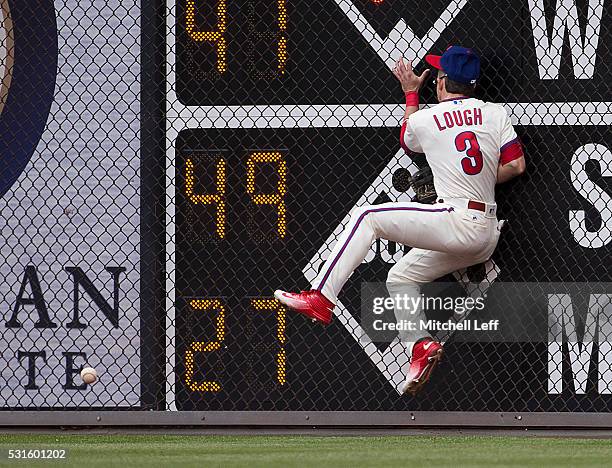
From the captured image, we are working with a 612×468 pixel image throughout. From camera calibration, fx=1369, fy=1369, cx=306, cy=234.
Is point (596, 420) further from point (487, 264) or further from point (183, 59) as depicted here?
point (183, 59)

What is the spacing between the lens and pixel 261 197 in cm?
707

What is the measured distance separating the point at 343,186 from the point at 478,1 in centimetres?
118

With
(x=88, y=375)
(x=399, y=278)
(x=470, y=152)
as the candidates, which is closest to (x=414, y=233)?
(x=399, y=278)

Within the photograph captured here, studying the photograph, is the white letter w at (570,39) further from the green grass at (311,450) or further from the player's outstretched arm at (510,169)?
the green grass at (311,450)

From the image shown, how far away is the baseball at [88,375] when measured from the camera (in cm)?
716

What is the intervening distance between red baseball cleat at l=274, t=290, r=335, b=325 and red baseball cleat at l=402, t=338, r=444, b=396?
487 mm

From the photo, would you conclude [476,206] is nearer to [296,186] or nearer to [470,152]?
[470,152]

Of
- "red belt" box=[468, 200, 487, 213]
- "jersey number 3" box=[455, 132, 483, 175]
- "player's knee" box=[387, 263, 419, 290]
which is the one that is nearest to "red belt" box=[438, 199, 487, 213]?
"red belt" box=[468, 200, 487, 213]

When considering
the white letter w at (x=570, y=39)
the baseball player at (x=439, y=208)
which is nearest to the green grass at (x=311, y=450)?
the baseball player at (x=439, y=208)

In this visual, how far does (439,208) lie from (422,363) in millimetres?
780

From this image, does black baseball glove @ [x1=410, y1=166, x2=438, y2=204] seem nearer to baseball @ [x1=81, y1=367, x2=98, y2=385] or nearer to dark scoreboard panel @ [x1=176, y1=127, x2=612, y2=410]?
dark scoreboard panel @ [x1=176, y1=127, x2=612, y2=410]

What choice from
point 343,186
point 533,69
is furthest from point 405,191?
point 533,69

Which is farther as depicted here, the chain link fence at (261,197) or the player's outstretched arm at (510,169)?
the chain link fence at (261,197)

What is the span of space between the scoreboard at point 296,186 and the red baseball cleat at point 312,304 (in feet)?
1.14
